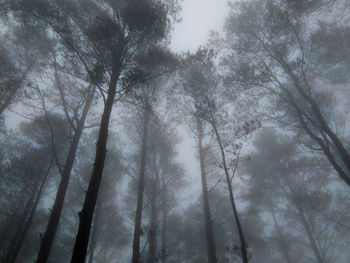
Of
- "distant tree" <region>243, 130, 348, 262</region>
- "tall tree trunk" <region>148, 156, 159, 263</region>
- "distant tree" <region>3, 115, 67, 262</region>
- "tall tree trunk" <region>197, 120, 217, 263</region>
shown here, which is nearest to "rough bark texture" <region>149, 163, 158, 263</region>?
"tall tree trunk" <region>148, 156, 159, 263</region>

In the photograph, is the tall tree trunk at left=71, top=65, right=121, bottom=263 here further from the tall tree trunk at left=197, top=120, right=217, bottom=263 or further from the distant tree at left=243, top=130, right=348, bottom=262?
the distant tree at left=243, top=130, right=348, bottom=262

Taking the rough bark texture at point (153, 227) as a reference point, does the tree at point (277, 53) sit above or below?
above

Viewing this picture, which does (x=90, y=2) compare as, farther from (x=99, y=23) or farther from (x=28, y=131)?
(x=28, y=131)

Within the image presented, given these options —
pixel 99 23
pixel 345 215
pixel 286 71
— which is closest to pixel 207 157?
pixel 286 71

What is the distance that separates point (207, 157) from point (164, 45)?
7018 mm

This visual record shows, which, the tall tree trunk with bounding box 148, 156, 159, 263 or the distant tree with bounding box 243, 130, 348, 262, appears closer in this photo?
the tall tree trunk with bounding box 148, 156, 159, 263

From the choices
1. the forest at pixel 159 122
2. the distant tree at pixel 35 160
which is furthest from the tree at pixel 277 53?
the distant tree at pixel 35 160

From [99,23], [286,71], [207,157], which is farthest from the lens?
[207,157]

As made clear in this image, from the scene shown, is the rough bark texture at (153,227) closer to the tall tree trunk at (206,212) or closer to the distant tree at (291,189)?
the tall tree trunk at (206,212)

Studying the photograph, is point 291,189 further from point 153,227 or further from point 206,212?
point 153,227

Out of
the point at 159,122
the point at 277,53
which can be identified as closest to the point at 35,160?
the point at 159,122

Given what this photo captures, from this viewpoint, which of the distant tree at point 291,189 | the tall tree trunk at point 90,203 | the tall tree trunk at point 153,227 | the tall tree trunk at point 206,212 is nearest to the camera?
the tall tree trunk at point 90,203

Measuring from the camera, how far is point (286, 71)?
10352 millimetres

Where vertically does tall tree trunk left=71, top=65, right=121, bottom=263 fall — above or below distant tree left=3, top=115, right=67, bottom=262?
below
